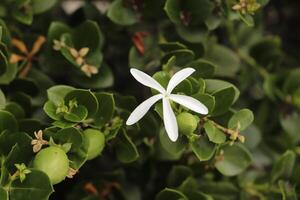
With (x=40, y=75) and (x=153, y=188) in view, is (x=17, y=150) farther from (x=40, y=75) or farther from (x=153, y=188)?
(x=153, y=188)

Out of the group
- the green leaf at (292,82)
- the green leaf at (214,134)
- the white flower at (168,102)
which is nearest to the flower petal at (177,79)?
the white flower at (168,102)

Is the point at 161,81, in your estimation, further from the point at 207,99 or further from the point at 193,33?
the point at 193,33

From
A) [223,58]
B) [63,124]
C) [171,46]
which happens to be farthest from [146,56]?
[63,124]

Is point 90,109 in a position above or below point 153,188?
above

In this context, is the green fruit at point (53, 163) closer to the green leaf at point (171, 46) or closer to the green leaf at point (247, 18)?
the green leaf at point (171, 46)

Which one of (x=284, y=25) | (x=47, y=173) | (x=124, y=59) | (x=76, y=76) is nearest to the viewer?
(x=47, y=173)

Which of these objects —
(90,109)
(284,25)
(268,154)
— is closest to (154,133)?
(90,109)

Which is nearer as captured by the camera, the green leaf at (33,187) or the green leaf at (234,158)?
the green leaf at (33,187)
